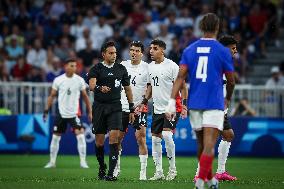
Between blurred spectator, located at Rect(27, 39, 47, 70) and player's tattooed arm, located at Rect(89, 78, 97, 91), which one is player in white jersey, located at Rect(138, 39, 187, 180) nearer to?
player's tattooed arm, located at Rect(89, 78, 97, 91)

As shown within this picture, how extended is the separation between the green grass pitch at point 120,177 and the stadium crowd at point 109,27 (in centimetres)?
509

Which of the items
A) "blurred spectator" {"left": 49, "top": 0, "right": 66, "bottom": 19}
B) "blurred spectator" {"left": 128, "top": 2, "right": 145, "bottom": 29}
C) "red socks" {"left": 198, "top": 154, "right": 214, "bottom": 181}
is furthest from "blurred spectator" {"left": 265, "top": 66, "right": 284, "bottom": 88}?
"red socks" {"left": 198, "top": 154, "right": 214, "bottom": 181}

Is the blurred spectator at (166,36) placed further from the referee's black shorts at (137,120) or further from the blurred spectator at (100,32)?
the referee's black shorts at (137,120)

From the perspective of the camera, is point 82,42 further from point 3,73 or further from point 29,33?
point 3,73

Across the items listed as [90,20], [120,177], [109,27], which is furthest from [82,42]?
[120,177]

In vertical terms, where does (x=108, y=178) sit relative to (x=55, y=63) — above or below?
below

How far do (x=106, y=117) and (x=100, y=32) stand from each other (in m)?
15.3

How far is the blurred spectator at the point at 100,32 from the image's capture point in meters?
31.2

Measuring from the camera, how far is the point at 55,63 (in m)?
29.0

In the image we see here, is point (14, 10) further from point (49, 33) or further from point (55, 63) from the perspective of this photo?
point (55, 63)

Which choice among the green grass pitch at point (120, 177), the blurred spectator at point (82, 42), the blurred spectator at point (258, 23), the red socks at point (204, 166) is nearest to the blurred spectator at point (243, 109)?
the green grass pitch at point (120, 177)

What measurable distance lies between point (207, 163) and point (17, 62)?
59.2ft

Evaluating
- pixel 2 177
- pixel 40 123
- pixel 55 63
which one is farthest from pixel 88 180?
pixel 55 63

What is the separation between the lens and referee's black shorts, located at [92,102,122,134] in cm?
1614
